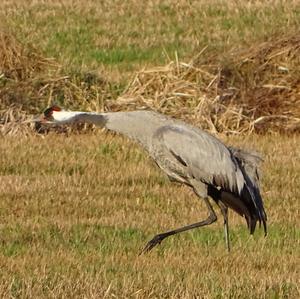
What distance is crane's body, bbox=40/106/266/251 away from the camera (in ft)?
25.6

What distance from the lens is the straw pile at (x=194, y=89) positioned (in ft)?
47.8

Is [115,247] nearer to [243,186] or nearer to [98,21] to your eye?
[243,186]

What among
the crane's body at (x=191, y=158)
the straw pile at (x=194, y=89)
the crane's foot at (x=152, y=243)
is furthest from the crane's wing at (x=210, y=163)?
the straw pile at (x=194, y=89)

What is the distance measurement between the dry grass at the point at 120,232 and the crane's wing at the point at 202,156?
1.58ft

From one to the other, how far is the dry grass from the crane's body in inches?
12.3

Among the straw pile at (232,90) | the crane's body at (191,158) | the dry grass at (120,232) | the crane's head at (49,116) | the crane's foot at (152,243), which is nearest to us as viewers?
the dry grass at (120,232)

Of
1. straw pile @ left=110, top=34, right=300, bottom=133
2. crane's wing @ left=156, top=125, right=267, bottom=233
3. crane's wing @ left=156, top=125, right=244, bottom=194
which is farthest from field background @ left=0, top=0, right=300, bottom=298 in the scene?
crane's wing @ left=156, top=125, right=244, bottom=194

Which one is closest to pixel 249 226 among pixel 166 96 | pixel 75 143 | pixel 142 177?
pixel 142 177

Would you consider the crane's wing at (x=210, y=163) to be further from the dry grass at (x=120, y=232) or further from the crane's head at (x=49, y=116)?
the crane's head at (x=49, y=116)

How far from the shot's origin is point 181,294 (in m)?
6.45

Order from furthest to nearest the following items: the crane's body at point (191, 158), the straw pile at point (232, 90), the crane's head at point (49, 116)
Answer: the straw pile at point (232, 90) < the crane's body at point (191, 158) < the crane's head at point (49, 116)

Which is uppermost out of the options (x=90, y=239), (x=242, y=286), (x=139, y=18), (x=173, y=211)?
(x=242, y=286)

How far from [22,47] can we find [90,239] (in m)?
8.36

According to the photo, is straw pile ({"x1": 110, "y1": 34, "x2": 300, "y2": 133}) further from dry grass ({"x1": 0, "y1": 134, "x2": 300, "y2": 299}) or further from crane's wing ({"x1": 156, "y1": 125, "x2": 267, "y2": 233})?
crane's wing ({"x1": 156, "y1": 125, "x2": 267, "y2": 233})
